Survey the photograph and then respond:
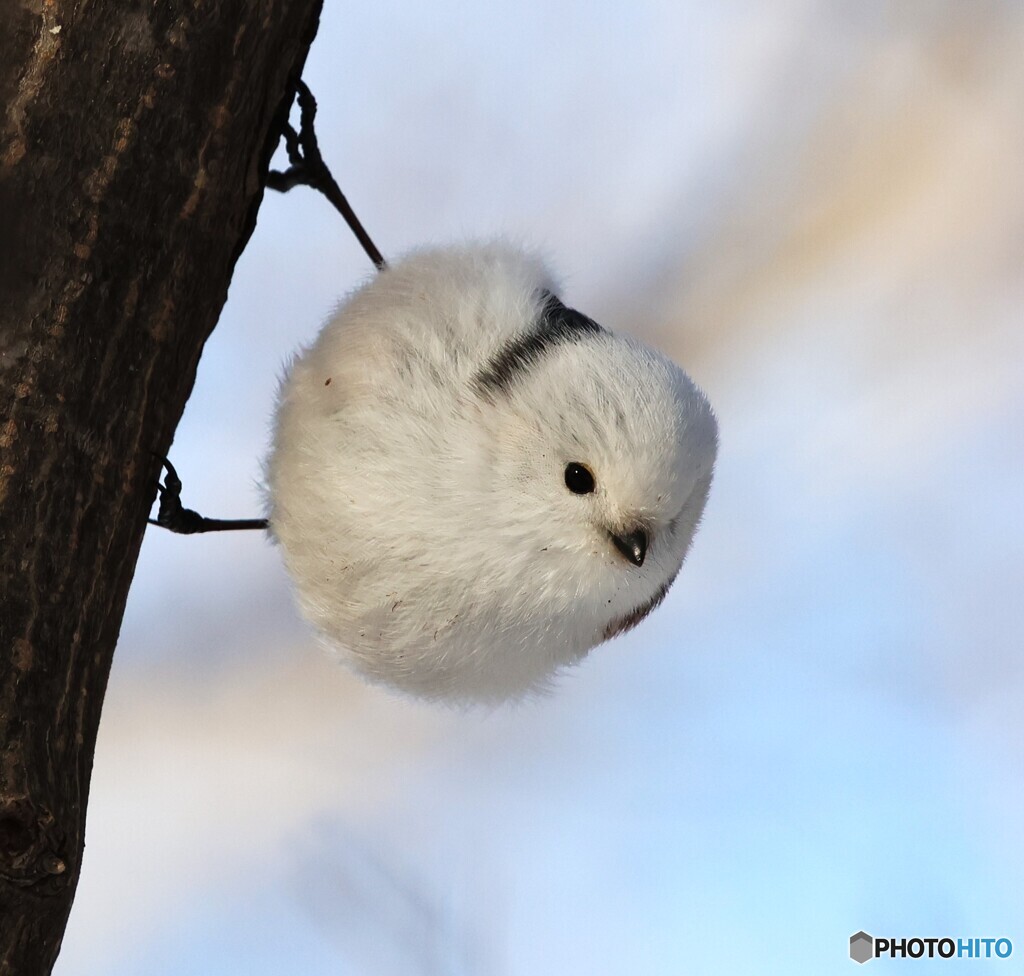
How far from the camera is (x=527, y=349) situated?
3.91 ft

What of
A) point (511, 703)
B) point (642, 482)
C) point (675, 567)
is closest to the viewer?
point (642, 482)

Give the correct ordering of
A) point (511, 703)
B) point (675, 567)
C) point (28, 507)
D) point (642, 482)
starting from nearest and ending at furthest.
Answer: point (28, 507) → point (642, 482) → point (675, 567) → point (511, 703)

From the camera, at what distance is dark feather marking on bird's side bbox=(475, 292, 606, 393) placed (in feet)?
3.85

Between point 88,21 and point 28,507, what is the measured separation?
16.0 inches

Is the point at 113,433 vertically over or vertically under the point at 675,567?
under

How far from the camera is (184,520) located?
4.43ft

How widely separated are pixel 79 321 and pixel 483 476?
0.41 meters

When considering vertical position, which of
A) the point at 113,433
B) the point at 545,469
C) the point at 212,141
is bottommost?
the point at 113,433

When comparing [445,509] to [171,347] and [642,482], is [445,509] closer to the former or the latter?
[642,482]

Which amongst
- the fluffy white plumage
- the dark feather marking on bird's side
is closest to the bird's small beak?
the fluffy white plumage

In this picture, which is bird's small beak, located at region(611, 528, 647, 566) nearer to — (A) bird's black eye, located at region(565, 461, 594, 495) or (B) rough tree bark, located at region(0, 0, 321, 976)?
(A) bird's black eye, located at region(565, 461, 594, 495)

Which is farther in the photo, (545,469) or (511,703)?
(511,703)

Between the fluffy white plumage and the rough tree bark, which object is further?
the fluffy white plumage

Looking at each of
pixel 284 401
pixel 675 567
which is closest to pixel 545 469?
pixel 675 567
